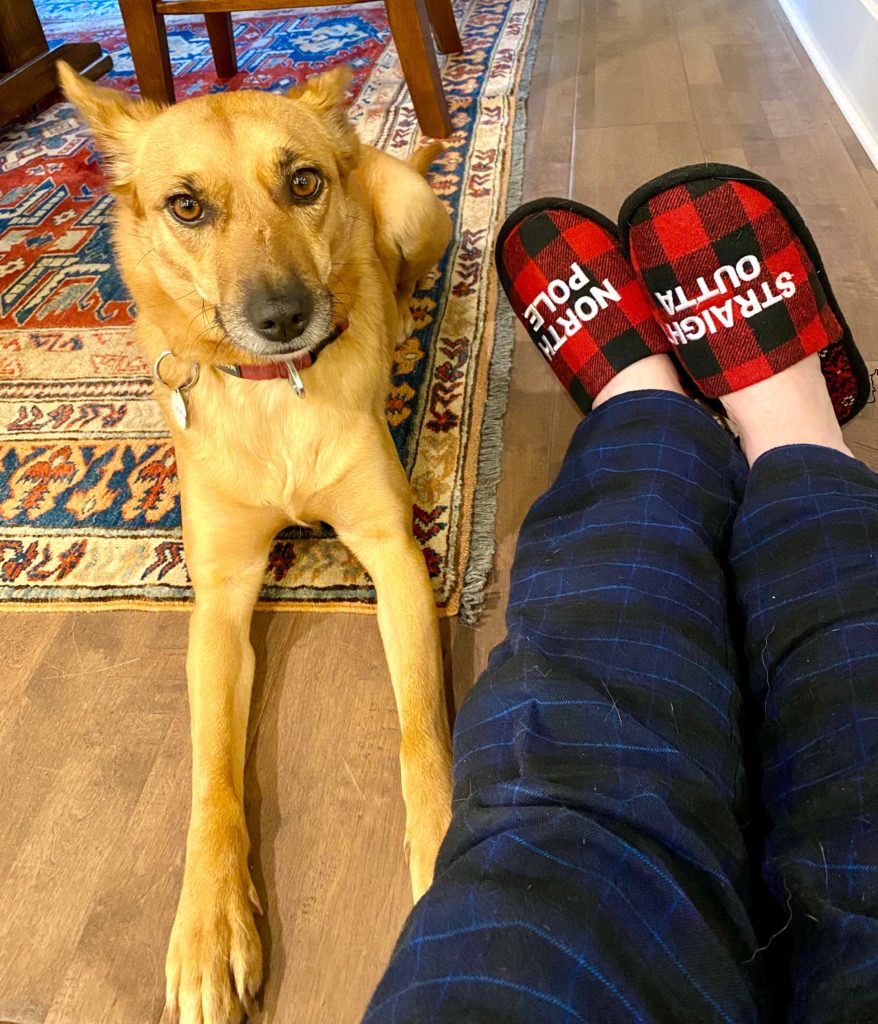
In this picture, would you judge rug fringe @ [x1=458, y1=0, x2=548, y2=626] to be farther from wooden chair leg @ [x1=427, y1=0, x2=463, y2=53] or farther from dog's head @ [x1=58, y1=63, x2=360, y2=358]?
wooden chair leg @ [x1=427, y1=0, x2=463, y2=53]

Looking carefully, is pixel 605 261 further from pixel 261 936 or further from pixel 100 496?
pixel 261 936

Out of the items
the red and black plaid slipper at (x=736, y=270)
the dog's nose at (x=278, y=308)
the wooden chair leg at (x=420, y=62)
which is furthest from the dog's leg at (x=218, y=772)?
the wooden chair leg at (x=420, y=62)

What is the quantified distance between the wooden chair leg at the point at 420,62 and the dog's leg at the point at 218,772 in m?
1.84

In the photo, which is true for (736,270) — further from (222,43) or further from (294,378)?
(222,43)

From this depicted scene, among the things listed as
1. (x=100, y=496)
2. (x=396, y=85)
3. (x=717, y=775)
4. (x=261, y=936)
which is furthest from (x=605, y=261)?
(x=396, y=85)

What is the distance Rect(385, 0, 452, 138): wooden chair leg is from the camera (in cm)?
232

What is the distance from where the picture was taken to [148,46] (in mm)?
2543

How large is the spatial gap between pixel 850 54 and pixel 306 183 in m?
2.13

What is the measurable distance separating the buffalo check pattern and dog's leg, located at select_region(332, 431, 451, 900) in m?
0.59

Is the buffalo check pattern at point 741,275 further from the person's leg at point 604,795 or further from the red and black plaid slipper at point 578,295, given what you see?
the person's leg at point 604,795

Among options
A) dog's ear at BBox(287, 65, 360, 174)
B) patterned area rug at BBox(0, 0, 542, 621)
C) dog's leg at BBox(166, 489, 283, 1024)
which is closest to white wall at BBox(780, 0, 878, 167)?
patterned area rug at BBox(0, 0, 542, 621)

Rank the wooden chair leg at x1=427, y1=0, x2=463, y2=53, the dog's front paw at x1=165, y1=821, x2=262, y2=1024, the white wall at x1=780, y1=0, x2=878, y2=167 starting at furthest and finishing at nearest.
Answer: the wooden chair leg at x1=427, y1=0, x2=463, y2=53 → the white wall at x1=780, y1=0, x2=878, y2=167 → the dog's front paw at x1=165, y1=821, x2=262, y2=1024

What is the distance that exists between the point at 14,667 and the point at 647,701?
103 centimetres

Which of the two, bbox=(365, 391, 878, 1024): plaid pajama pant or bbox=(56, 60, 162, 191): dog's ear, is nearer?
bbox=(365, 391, 878, 1024): plaid pajama pant
